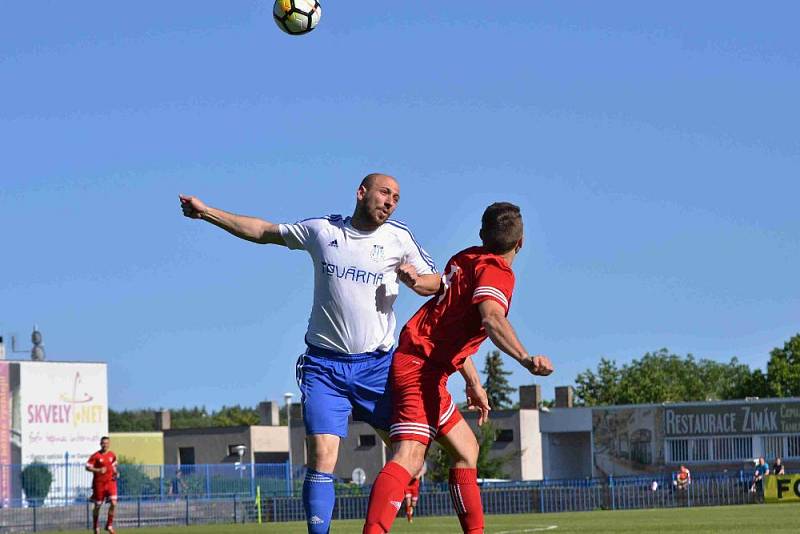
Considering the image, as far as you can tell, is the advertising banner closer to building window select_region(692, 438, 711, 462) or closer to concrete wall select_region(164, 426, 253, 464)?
building window select_region(692, 438, 711, 462)

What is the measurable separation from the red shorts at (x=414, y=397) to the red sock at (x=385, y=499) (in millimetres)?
289

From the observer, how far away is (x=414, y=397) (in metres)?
8.77

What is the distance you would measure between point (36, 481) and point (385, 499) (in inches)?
1594

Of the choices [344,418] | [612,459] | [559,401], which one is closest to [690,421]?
[612,459]

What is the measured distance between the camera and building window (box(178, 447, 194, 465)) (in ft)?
329

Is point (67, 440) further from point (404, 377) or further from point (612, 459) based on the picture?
point (404, 377)

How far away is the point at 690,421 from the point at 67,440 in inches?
1399

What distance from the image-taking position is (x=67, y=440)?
65.4 metres

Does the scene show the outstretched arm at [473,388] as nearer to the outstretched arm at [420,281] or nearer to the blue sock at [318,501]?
the outstretched arm at [420,281]

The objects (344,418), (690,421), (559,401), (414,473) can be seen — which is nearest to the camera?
(414,473)

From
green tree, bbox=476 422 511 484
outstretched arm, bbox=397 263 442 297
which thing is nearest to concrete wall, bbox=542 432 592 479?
green tree, bbox=476 422 511 484

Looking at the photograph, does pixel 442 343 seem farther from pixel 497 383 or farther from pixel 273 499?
pixel 497 383

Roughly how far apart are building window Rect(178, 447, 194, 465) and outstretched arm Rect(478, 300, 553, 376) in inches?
3702

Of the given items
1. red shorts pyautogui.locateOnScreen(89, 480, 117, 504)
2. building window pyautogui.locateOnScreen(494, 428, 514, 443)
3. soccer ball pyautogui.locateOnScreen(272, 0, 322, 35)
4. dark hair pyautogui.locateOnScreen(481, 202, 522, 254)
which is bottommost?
red shorts pyautogui.locateOnScreen(89, 480, 117, 504)
